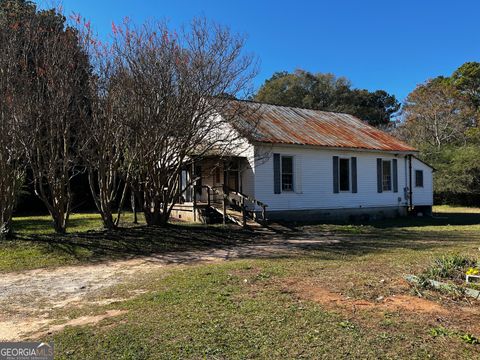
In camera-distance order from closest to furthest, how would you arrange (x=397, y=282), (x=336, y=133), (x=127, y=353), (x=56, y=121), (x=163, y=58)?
(x=127, y=353) → (x=397, y=282) → (x=56, y=121) → (x=163, y=58) → (x=336, y=133)

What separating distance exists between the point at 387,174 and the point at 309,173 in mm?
5532

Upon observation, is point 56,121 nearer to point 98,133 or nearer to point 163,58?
point 98,133

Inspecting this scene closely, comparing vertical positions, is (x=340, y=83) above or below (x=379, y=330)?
above

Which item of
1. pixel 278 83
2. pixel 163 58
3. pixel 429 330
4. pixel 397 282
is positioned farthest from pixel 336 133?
pixel 278 83

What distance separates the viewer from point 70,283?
26.3ft

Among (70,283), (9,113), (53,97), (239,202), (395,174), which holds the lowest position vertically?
(70,283)

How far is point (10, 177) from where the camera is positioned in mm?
12484

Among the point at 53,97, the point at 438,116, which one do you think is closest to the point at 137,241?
the point at 53,97

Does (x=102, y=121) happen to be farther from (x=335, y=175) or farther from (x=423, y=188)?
(x=423, y=188)

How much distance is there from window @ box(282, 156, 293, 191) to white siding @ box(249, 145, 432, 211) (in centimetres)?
22

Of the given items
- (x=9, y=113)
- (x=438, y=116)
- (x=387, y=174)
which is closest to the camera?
(x=9, y=113)

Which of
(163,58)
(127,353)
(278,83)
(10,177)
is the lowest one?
(127,353)

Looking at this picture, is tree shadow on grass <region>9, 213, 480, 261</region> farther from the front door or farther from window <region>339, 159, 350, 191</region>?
window <region>339, 159, 350, 191</region>

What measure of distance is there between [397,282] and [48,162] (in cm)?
963
